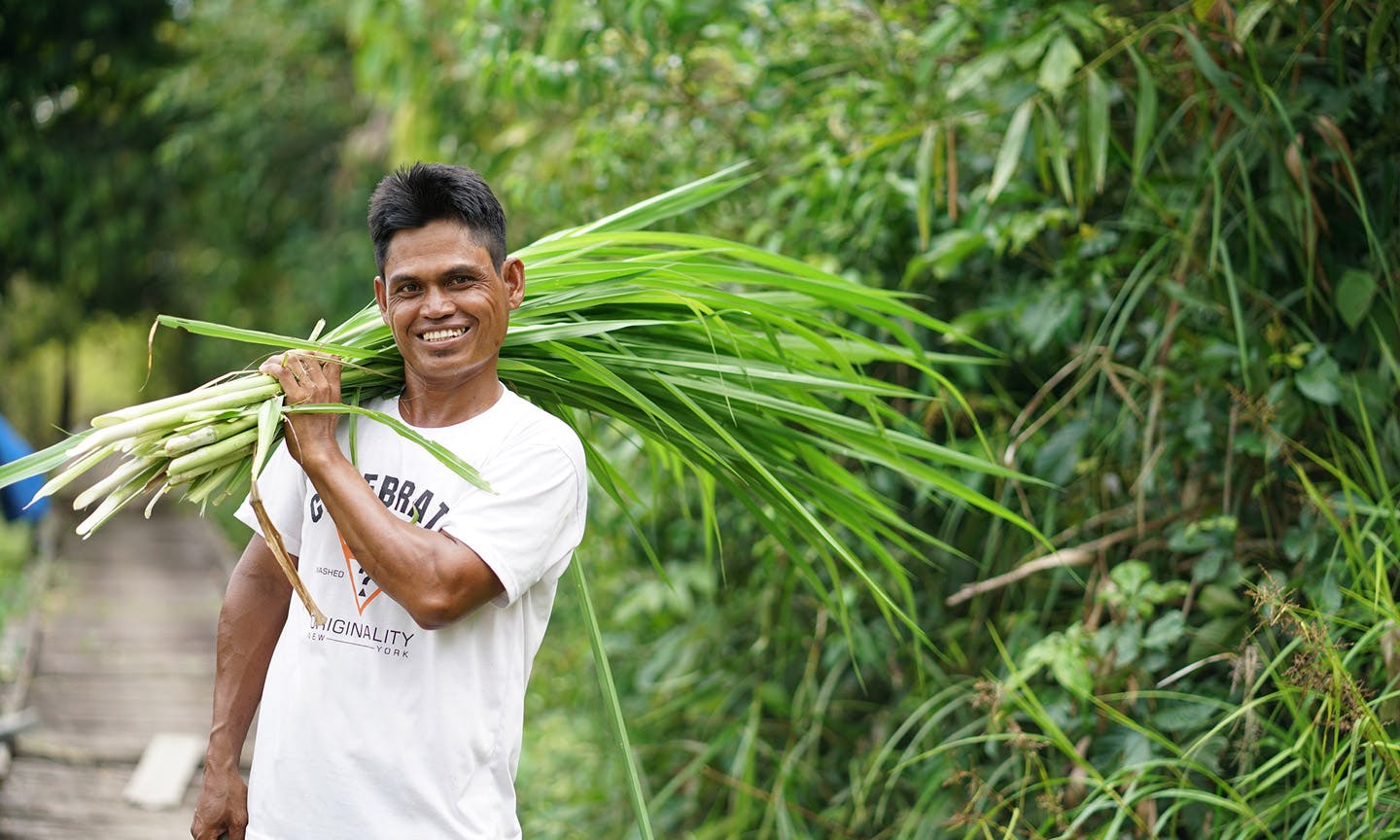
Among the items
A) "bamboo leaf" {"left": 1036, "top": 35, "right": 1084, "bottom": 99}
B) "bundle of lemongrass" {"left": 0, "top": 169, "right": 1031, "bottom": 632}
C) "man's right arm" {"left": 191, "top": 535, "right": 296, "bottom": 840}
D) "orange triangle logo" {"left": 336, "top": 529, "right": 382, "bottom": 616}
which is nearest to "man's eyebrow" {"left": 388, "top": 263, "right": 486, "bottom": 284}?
"bundle of lemongrass" {"left": 0, "top": 169, "right": 1031, "bottom": 632}

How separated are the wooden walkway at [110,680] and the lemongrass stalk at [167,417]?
3280 mm

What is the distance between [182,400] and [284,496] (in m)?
0.22

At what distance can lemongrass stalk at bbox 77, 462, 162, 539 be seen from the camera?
163cm

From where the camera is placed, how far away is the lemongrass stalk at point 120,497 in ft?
5.35

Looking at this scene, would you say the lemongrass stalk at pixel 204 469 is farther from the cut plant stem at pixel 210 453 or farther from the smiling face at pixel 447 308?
the smiling face at pixel 447 308

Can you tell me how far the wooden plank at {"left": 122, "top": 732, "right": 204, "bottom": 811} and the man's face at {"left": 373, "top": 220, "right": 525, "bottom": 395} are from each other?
381 cm

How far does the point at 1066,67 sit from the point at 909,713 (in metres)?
1.54

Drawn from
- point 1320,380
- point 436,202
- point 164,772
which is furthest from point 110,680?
point 1320,380

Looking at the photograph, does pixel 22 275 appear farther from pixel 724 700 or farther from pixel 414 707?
pixel 414 707

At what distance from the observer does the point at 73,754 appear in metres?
5.27

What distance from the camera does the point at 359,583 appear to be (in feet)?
5.66

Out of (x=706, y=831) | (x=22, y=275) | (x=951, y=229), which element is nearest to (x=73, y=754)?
(x=706, y=831)

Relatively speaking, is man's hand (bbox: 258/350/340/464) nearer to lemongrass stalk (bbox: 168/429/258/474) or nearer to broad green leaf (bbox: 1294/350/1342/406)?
lemongrass stalk (bbox: 168/429/258/474)

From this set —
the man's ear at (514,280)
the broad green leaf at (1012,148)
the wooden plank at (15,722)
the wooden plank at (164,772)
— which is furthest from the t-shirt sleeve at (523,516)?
the wooden plank at (15,722)
